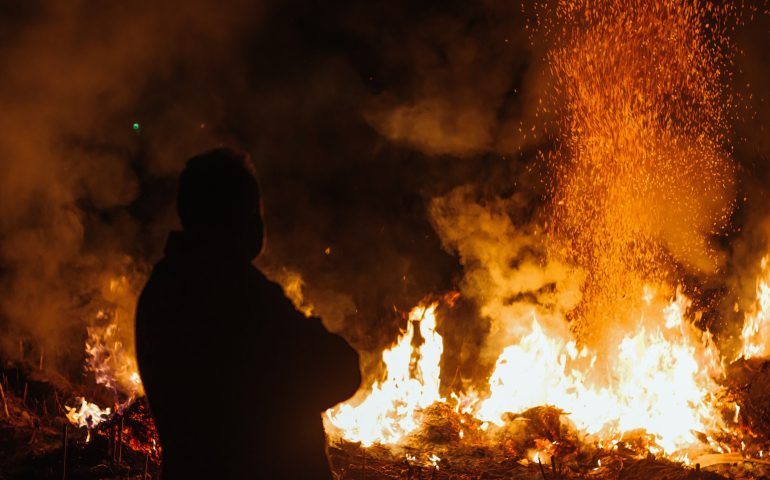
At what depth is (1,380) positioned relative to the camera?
6.61m

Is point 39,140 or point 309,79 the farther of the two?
point 309,79

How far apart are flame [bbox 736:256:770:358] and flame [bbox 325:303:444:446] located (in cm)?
492

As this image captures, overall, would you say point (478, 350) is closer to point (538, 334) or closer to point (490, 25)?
point (538, 334)

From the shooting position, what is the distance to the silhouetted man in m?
1.72

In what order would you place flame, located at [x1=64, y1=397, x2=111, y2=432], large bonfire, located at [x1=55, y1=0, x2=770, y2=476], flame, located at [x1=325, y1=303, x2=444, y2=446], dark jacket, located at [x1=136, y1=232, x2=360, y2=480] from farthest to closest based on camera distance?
1. large bonfire, located at [x1=55, y1=0, x2=770, y2=476]
2. flame, located at [x1=325, y1=303, x2=444, y2=446]
3. flame, located at [x1=64, y1=397, x2=111, y2=432]
4. dark jacket, located at [x1=136, y1=232, x2=360, y2=480]

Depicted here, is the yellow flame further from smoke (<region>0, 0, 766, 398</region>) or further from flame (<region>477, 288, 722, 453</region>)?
smoke (<region>0, 0, 766, 398</region>)

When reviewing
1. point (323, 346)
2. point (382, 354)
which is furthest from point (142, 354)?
point (382, 354)

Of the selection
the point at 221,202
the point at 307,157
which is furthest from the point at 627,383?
the point at 221,202

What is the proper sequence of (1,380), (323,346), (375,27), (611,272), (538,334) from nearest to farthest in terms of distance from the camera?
(323,346) < (1,380) < (538,334) < (375,27) < (611,272)

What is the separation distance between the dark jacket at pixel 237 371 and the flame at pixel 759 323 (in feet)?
30.7

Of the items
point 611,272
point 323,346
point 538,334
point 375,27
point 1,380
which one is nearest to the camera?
point 323,346

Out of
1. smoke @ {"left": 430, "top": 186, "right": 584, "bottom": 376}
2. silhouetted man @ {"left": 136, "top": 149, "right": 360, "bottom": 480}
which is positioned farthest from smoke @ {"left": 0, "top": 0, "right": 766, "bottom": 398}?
silhouetted man @ {"left": 136, "top": 149, "right": 360, "bottom": 480}

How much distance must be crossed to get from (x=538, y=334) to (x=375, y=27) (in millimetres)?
5313

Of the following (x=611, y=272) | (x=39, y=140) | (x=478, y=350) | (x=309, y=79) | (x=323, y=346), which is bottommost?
(x=323, y=346)
